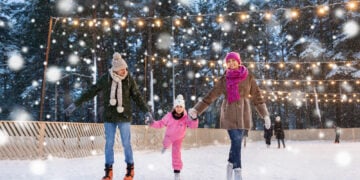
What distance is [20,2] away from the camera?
41.5 meters

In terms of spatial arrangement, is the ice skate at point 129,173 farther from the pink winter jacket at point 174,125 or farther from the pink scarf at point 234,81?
the pink scarf at point 234,81

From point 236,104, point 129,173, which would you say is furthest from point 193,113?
point 129,173

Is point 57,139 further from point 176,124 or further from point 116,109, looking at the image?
point 116,109

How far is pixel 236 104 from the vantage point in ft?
17.7

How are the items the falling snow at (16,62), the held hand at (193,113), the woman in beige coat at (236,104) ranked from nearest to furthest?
1. the woman in beige coat at (236,104)
2. the held hand at (193,113)
3. the falling snow at (16,62)

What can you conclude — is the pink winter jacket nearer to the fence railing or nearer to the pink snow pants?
the pink snow pants

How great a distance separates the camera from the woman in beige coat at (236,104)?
5.33 m

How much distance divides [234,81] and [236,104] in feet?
0.99

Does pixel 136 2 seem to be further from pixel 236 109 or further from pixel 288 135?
pixel 236 109

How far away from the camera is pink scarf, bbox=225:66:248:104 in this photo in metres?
5.41

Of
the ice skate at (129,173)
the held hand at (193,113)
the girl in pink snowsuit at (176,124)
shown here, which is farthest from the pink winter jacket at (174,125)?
the ice skate at (129,173)

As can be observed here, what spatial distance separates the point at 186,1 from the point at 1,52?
17.3 m

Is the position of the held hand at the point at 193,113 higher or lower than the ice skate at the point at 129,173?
higher

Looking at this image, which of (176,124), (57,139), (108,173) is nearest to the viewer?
(108,173)
